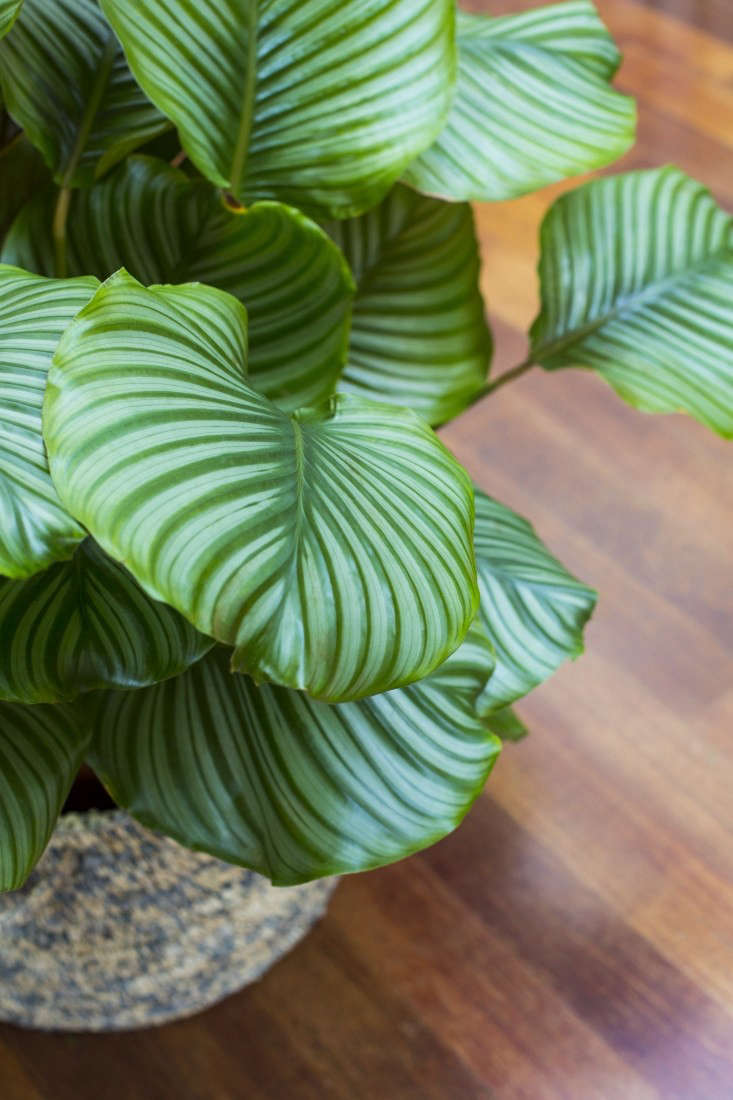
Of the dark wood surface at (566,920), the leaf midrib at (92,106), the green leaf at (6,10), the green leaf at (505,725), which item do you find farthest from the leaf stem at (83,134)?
the dark wood surface at (566,920)

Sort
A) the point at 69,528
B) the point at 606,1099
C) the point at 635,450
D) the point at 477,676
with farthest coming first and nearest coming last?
the point at 635,450 < the point at 606,1099 < the point at 477,676 < the point at 69,528

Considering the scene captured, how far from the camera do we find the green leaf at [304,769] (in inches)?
25.5

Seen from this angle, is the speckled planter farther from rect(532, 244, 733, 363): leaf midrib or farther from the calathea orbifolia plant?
rect(532, 244, 733, 363): leaf midrib

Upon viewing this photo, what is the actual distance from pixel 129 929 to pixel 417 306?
468 mm

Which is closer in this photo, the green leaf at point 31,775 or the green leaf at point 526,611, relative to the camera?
the green leaf at point 31,775

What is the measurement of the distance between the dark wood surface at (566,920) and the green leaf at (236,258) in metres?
0.55

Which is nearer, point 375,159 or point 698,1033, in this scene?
point 375,159

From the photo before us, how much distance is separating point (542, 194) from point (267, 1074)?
4.19 feet

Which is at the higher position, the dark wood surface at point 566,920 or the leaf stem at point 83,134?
the leaf stem at point 83,134

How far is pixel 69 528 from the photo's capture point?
0.50 m

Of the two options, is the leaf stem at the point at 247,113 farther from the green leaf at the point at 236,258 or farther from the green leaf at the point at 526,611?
the green leaf at the point at 526,611

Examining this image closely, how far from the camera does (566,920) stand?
1061 mm

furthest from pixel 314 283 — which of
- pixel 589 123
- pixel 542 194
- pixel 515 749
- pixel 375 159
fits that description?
pixel 542 194

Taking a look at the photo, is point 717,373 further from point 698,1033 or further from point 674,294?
point 698,1033
